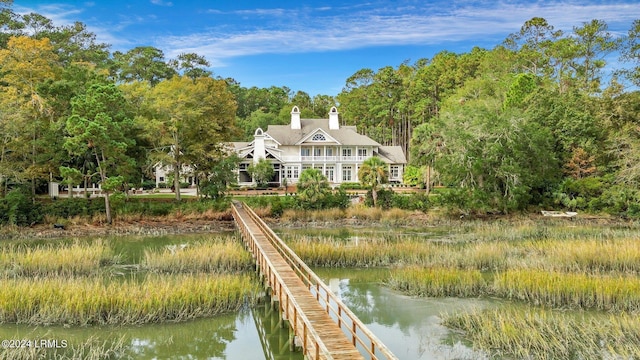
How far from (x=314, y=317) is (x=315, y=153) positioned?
139 feet

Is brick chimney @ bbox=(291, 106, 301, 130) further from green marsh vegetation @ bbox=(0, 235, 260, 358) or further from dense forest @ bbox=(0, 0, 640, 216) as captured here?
green marsh vegetation @ bbox=(0, 235, 260, 358)

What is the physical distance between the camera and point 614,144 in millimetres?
31438

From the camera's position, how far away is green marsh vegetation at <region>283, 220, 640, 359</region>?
1027cm

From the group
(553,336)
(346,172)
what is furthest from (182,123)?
(553,336)

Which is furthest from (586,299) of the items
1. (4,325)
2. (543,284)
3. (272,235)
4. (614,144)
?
(614,144)

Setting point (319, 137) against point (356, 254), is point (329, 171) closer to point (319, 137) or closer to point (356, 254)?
point (319, 137)

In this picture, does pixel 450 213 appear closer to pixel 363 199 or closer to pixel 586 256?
pixel 363 199

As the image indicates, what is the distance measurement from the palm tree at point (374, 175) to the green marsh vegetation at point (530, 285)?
9313 mm

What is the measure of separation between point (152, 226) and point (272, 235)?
13.5 m

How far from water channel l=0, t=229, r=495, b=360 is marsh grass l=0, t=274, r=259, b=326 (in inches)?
9.2

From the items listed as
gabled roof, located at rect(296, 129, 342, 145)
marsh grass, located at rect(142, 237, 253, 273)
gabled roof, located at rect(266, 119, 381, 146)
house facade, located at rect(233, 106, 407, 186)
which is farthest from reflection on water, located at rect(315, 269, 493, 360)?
gabled roof, located at rect(266, 119, 381, 146)

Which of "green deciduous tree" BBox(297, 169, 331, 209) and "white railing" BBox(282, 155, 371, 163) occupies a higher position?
"white railing" BBox(282, 155, 371, 163)

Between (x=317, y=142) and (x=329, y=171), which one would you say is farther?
(x=329, y=171)

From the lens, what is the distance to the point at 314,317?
1025 centimetres
